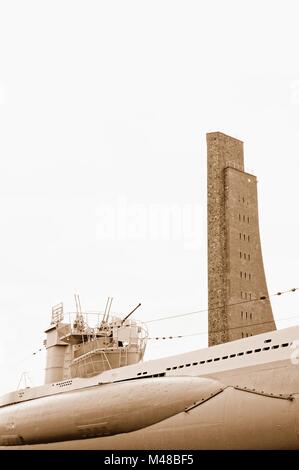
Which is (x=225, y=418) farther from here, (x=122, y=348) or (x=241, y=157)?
(x=241, y=157)

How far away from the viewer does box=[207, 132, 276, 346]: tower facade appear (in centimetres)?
3972

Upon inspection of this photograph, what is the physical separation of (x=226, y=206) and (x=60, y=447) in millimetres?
26974

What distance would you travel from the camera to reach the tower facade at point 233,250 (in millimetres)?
39719

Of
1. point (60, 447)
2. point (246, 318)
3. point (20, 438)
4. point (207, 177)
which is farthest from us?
point (207, 177)

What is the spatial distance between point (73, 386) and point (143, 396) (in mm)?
7135

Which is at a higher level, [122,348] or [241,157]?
[241,157]

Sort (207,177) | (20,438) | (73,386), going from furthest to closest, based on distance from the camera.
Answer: (207,177)
(73,386)
(20,438)

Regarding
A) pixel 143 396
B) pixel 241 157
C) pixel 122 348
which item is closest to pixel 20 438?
pixel 122 348

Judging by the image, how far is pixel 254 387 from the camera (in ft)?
47.3

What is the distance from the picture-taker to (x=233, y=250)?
41.2 metres

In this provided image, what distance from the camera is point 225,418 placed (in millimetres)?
13578
